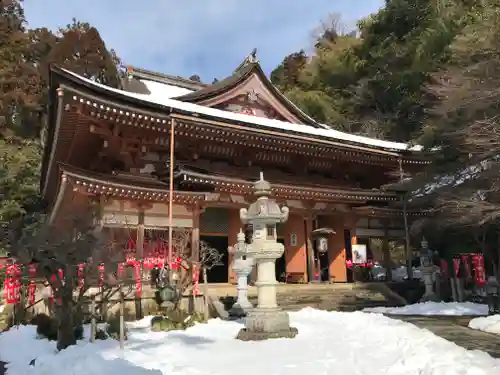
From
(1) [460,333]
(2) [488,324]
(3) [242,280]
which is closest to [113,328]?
(3) [242,280]

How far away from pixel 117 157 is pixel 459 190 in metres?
A: 11.2

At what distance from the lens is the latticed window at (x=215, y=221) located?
16.5 m

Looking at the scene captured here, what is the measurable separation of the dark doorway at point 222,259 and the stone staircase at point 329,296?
4.29 m

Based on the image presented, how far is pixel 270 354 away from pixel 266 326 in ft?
4.33

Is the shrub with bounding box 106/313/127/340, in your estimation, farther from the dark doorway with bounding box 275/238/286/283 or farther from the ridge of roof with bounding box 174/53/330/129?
the ridge of roof with bounding box 174/53/330/129

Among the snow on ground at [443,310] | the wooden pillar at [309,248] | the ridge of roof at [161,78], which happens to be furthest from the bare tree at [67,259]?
the ridge of roof at [161,78]

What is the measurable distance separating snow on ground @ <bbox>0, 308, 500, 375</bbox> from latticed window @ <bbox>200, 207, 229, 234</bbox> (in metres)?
7.05

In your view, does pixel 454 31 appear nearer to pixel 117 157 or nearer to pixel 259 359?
pixel 117 157

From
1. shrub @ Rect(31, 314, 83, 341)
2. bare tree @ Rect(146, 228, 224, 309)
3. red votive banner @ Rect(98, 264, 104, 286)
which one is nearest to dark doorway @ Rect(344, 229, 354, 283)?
bare tree @ Rect(146, 228, 224, 309)

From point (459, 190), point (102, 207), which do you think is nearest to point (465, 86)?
point (459, 190)

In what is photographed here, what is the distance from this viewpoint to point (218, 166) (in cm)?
1650

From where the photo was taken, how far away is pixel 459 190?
1270cm

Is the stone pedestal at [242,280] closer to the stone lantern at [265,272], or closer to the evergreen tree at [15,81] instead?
the stone lantern at [265,272]

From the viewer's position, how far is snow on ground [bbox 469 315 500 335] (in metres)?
8.55
